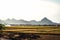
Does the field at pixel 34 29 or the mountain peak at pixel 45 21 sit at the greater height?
the mountain peak at pixel 45 21

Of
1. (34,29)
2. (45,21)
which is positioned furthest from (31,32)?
(45,21)

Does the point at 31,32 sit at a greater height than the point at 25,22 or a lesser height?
lesser

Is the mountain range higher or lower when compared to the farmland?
higher

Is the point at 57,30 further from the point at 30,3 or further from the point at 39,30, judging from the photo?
the point at 30,3

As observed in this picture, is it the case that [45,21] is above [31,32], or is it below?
above

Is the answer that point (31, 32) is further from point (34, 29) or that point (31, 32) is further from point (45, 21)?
point (45, 21)

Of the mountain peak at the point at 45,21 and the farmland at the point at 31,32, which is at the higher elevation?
the mountain peak at the point at 45,21

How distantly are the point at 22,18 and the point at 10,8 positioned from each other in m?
0.18

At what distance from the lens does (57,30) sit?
1618 mm

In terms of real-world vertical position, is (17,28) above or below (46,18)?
below

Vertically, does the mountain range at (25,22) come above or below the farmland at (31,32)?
above

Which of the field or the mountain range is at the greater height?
the mountain range

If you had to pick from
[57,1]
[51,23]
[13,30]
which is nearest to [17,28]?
[13,30]

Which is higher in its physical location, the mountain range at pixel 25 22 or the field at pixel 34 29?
the mountain range at pixel 25 22
